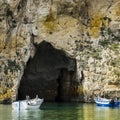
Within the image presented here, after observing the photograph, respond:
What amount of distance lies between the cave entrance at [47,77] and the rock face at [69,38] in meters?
1.28

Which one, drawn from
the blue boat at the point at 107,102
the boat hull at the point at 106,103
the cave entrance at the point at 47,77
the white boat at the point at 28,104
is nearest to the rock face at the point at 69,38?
the cave entrance at the point at 47,77

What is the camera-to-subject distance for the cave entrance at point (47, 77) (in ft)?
256

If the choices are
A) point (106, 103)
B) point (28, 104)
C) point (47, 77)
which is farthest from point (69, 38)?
point (28, 104)

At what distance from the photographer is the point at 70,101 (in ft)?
250

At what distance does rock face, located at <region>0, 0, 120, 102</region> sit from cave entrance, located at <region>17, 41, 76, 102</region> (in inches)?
50.5

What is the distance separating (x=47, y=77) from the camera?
79875 millimetres

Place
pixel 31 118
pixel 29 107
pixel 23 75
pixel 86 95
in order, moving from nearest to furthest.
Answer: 1. pixel 31 118
2. pixel 29 107
3. pixel 86 95
4. pixel 23 75

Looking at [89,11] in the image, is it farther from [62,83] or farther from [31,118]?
[31,118]

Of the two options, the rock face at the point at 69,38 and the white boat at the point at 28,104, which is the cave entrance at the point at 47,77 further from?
the white boat at the point at 28,104

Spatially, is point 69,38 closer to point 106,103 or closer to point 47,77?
point 47,77

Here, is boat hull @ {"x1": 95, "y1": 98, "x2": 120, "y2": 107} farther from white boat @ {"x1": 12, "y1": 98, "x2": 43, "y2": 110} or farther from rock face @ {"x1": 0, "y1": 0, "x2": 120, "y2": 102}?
white boat @ {"x1": 12, "y1": 98, "x2": 43, "y2": 110}

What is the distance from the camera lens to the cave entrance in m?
77.9

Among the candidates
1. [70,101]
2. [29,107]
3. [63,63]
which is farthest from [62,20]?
[29,107]

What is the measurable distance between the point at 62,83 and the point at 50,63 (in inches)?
136
